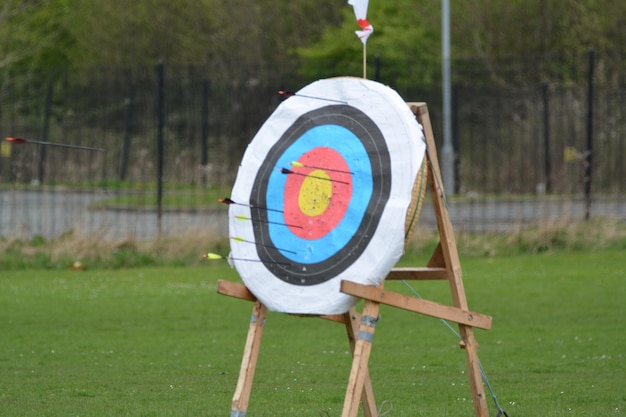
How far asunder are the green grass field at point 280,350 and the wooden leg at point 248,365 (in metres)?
1.27

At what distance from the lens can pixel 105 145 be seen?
20.9 m

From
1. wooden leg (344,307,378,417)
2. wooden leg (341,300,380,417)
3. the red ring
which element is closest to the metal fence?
wooden leg (344,307,378,417)

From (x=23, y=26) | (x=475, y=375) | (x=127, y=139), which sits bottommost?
(x=475, y=375)

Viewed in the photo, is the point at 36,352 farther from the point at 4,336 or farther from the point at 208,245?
the point at 208,245

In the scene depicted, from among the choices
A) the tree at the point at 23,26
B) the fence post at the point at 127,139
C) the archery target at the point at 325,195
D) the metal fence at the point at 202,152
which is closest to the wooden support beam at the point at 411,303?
the archery target at the point at 325,195

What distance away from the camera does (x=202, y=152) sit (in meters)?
19.7

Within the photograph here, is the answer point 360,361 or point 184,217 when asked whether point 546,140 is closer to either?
point 184,217

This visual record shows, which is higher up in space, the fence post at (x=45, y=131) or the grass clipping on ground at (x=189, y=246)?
the fence post at (x=45, y=131)

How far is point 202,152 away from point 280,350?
33.1ft

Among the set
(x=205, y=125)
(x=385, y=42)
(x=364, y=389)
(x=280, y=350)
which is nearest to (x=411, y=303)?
(x=364, y=389)

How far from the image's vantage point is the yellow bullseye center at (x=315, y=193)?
5.95m

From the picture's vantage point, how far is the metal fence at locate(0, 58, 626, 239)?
18188mm

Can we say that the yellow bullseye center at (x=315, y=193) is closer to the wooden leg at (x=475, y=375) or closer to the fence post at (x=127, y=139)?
the wooden leg at (x=475, y=375)

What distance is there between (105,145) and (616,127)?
9.60 meters
